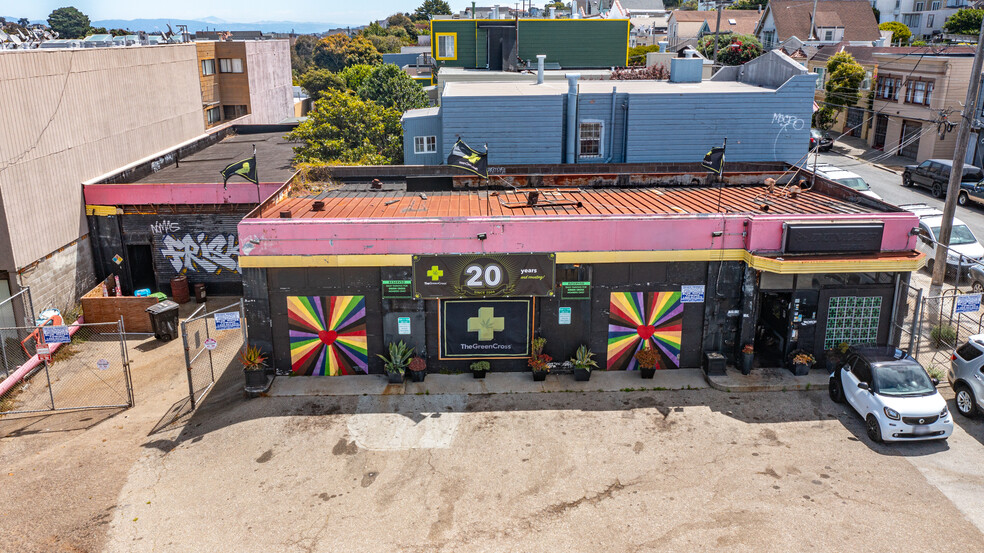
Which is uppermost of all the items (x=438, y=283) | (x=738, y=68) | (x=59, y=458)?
(x=738, y=68)

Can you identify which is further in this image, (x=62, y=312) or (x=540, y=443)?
(x=62, y=312)

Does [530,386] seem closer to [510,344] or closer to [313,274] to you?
[510,344]

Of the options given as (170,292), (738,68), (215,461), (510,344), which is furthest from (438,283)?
(738,68)

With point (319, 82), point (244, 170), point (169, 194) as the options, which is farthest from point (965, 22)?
point (244, 170)

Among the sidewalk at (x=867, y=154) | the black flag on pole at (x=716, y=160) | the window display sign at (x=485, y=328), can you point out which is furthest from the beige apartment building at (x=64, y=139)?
the sidewalk at (x=867, y=154)

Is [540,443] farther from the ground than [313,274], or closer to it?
closer to it

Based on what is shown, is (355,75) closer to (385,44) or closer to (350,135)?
(350,135)
